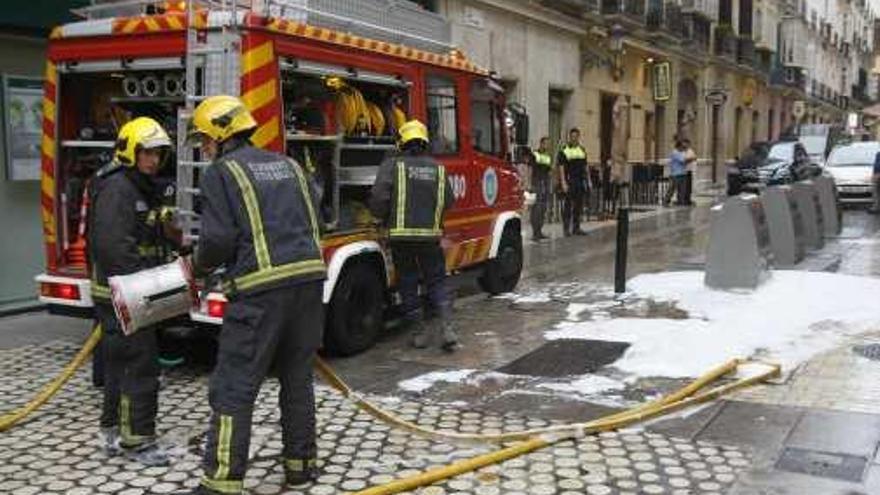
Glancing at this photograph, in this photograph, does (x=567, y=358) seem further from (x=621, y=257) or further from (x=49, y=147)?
(x=49, y=147)

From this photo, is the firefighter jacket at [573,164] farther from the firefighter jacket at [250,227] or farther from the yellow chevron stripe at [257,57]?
the firefighter jacket at [250,227]

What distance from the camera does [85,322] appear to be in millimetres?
8766

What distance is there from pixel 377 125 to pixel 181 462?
3696mm

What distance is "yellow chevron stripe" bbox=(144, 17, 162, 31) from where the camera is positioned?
6639 millimetres

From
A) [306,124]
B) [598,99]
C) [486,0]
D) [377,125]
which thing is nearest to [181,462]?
[306,124]

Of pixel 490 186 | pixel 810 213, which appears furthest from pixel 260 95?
pixel 810 213

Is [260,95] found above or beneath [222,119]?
above

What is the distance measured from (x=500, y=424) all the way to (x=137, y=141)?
2571 mm

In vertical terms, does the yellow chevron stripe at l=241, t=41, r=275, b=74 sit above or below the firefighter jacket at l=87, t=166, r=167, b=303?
above

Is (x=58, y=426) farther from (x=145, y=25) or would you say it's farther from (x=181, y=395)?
(x=145, y=25)

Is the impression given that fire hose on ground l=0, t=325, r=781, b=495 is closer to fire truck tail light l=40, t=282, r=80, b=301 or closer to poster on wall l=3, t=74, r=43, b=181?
fire truck tail light l=40, t=282, r=80, b=301

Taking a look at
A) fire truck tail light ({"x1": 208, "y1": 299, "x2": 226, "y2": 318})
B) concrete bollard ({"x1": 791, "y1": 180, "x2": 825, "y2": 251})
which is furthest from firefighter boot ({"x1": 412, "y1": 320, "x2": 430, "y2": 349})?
concrete bollard ({"x1": 791, "y1": 180, "x2": 825, "y2": 251})

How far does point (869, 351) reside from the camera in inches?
298

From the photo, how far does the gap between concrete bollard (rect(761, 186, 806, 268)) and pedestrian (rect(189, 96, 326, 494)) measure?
324 inches
